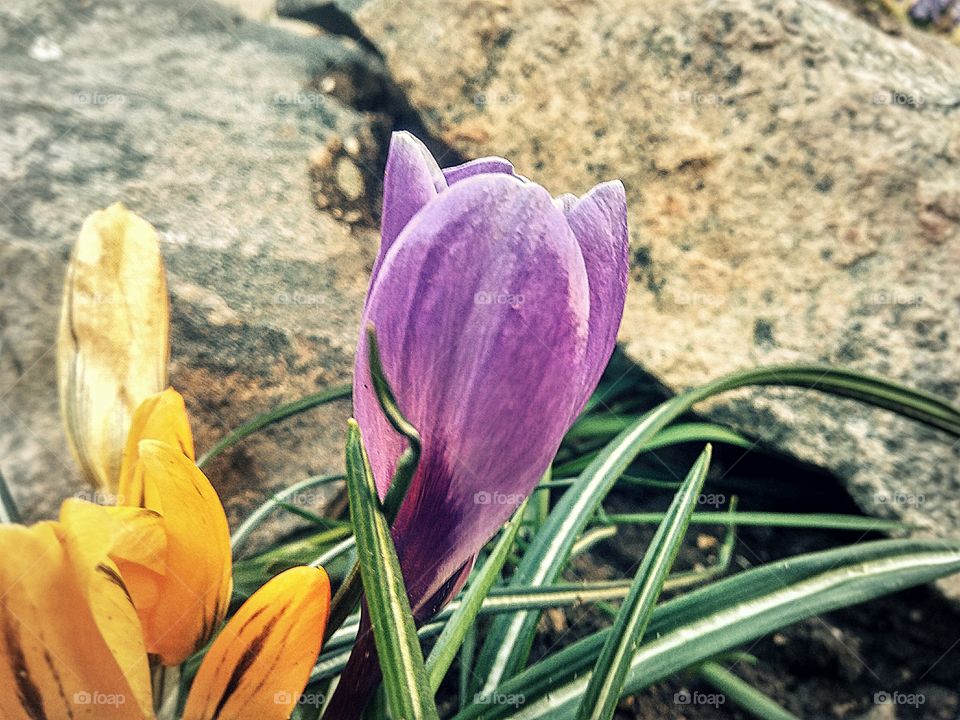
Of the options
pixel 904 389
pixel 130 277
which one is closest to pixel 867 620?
pixel 904 389

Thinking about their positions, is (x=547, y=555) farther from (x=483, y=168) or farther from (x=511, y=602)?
(x=483, y=168)

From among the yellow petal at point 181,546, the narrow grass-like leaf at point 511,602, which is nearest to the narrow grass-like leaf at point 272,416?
the narrow grass-like leaf at point 511,602

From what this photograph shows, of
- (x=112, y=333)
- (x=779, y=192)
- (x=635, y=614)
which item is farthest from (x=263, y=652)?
(x=779, y=192)

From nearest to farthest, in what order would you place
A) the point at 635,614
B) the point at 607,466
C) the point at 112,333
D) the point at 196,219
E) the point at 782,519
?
the point at 635,614, the point at 112,333, the point at 607,466, the point at 782,519, the point at 196,219

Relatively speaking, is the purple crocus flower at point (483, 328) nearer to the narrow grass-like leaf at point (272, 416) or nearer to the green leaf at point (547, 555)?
the green leaf at point (547, 555)

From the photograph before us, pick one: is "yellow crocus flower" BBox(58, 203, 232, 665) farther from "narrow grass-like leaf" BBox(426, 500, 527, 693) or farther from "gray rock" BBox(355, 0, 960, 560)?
"gray rock" BBox(355, 0, 960, 560)

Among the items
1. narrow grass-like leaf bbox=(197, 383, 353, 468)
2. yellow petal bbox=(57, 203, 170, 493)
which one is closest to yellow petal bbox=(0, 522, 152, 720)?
yellow petal bbox=(57, 203, 170, 493)
